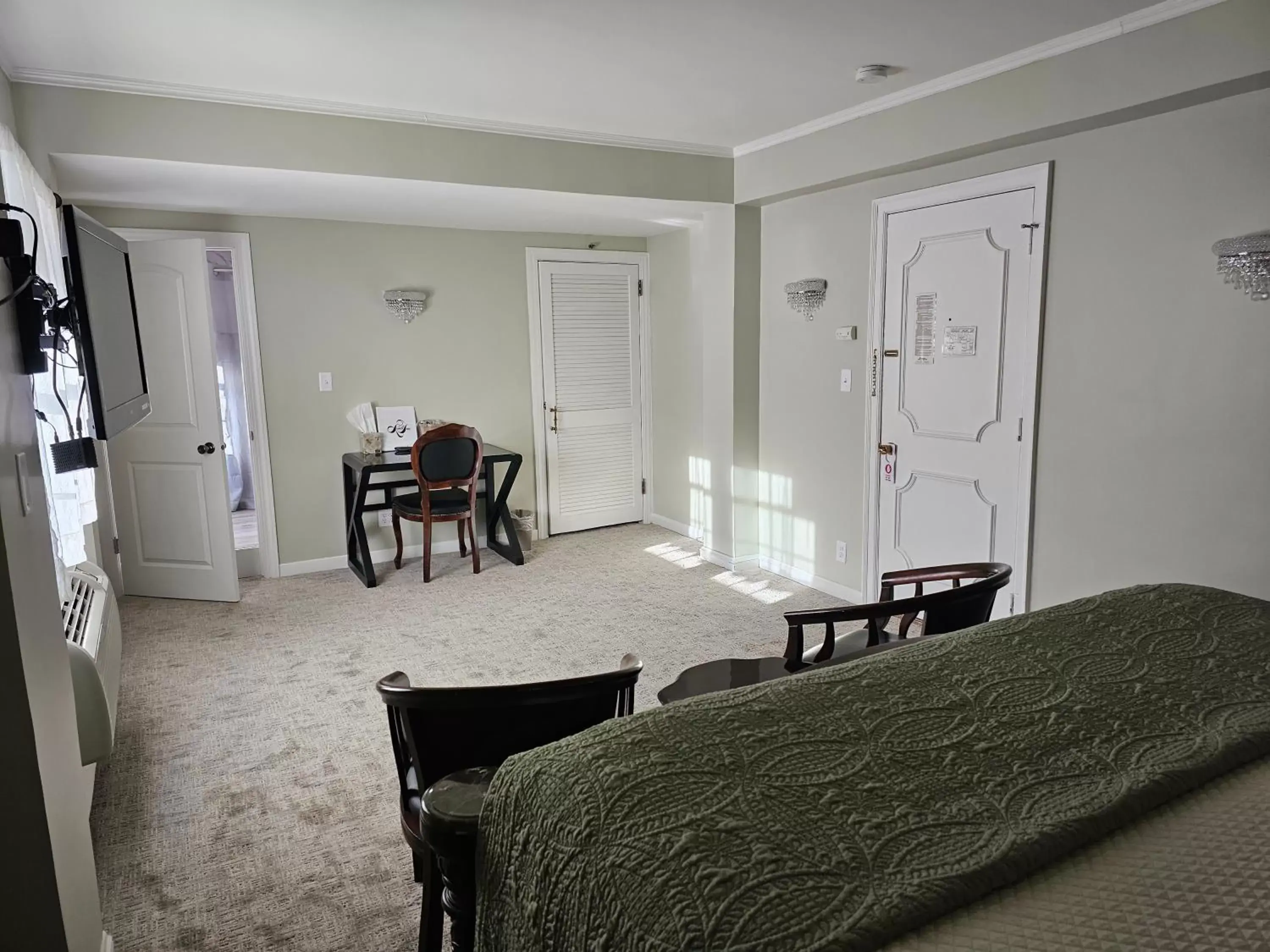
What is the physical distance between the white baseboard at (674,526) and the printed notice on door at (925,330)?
229cm

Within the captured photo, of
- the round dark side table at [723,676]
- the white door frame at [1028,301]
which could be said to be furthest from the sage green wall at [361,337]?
the round dark side table at [723,676]

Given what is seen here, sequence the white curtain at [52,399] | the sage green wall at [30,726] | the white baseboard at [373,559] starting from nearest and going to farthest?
the sage green wall at [30,726] → the white curtain at [52,399] → the white baseboard at [373,559]

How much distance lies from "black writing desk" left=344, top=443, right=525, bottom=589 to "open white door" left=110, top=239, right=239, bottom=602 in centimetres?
70

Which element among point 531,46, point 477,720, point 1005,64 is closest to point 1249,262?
point 1005,64

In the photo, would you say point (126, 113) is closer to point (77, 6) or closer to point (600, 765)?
point (77, 6)

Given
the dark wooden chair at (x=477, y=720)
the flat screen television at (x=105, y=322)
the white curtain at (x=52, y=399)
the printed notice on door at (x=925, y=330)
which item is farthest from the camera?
the printed notice on door at (x=925, y=330)

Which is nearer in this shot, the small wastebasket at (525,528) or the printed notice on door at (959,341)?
the printed notice on door at (959,341)

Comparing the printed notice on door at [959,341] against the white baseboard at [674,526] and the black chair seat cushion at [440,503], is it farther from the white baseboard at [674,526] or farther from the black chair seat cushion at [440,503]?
the black chair seat cushion at [440,503]

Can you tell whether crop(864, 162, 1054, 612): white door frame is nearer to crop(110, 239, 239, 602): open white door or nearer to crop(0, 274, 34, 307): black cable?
crop(0, 274, 34, 307): black cable

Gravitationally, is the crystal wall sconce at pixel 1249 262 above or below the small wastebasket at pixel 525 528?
above

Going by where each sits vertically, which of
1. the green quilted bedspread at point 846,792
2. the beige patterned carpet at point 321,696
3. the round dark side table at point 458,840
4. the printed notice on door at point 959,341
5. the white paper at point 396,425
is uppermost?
the printed notice on door at point 959,341

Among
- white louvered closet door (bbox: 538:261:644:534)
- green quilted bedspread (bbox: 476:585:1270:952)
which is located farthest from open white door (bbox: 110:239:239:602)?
green quilted bedspread (bbox: 476:585:1270:952)

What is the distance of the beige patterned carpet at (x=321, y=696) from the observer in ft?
6.89

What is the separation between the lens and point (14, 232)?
4.57 ft
